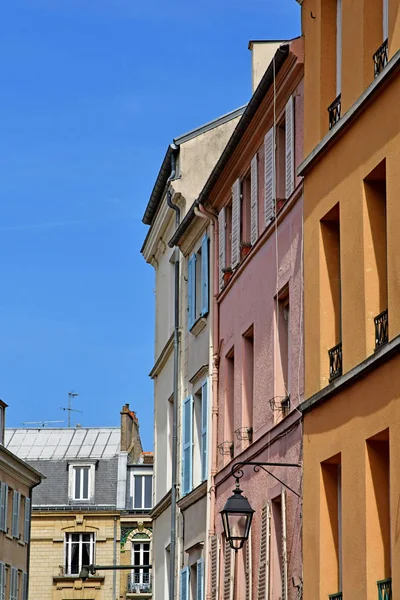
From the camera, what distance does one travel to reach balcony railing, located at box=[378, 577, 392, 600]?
1301cm

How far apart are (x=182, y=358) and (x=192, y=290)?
1657 mm

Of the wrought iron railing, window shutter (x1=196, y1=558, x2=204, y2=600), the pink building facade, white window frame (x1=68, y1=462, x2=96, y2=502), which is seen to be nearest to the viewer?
the wrought iron railing

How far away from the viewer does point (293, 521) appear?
17062 millimetres

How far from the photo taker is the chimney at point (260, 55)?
26281 mm

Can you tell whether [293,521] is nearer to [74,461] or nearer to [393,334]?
[393,334]

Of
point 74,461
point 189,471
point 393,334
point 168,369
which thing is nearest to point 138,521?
point 74,461

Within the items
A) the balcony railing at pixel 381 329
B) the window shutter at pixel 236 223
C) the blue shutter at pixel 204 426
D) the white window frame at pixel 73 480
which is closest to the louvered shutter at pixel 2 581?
Result: the white window frame at pixel 73 480

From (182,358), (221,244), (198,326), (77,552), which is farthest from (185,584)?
(77,552)

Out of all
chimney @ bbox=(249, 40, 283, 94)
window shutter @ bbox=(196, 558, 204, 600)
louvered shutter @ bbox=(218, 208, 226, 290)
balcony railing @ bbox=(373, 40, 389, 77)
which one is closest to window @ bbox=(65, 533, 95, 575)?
window shutter @ bbox=(196, 558, 204, 600)

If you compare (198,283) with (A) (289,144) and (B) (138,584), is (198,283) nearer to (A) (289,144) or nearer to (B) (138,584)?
(A) (289,144)

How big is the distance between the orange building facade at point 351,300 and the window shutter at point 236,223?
17.0 feet

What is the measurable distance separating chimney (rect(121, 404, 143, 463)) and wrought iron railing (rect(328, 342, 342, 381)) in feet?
164

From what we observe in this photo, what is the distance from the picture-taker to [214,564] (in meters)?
22.3

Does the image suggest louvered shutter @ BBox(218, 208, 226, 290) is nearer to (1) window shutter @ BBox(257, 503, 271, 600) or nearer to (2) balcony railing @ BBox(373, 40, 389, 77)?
(1) window shutter @ BBox(257, 503, 271, 600)
